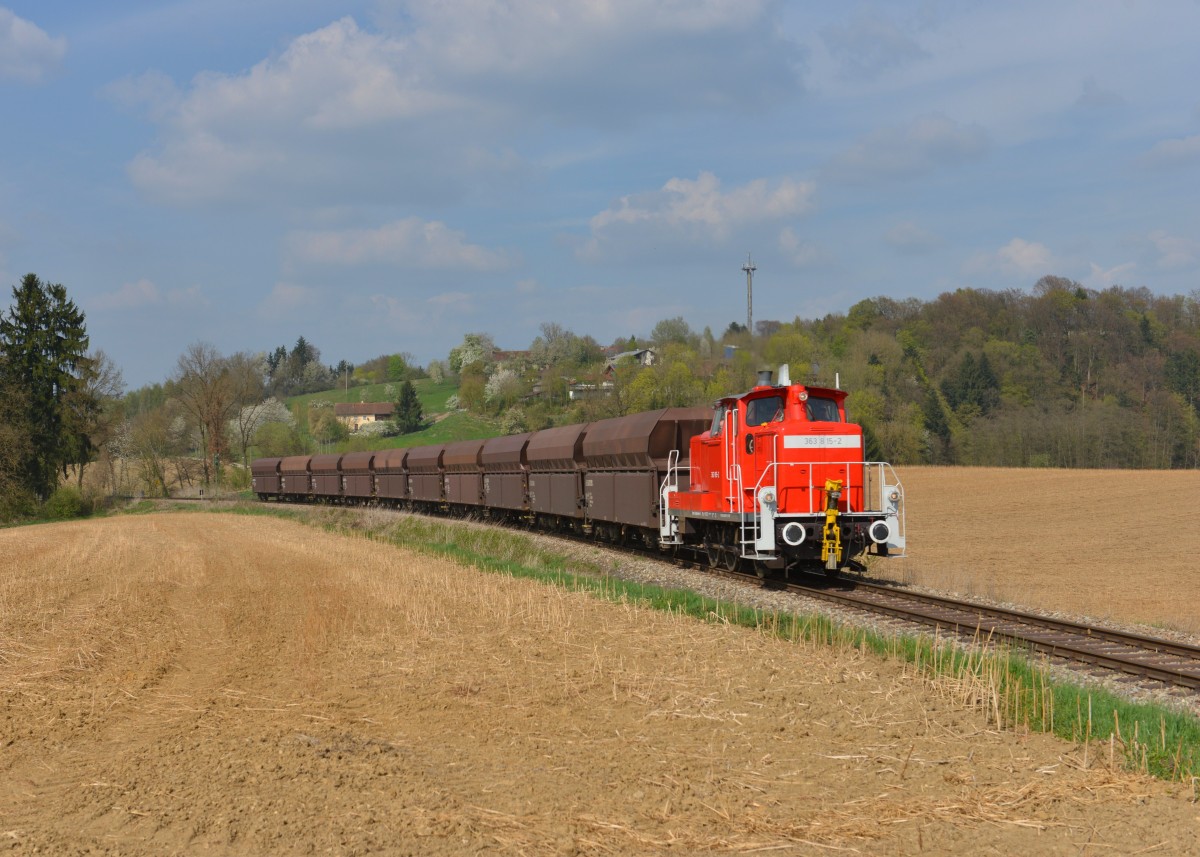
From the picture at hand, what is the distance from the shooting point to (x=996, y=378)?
87250 millimetres

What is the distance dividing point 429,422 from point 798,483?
10576 centimetres

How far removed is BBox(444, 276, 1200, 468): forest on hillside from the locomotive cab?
4039cm

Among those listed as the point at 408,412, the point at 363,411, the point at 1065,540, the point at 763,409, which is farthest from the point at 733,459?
the point at 363,411

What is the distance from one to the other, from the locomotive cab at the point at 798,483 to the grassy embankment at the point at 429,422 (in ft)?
214

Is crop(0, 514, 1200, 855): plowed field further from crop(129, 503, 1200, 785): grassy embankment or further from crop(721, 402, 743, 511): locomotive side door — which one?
crop(721, 402, 743, 511): locomotive side door

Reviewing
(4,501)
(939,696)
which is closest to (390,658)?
(939,696)

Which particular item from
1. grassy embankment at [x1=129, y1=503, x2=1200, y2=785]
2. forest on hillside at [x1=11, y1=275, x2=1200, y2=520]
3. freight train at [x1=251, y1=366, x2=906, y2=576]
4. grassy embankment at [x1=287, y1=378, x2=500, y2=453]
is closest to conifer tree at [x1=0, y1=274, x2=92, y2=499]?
forest on hillside at [x1=11, y1=275, x2=1200, y2=520]

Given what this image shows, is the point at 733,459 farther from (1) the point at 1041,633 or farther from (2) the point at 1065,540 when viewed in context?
(2) the point at 1065,540

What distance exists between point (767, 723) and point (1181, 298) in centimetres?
10317

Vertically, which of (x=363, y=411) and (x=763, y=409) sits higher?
(x=363, y=411)

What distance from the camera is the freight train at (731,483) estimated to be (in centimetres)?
1778

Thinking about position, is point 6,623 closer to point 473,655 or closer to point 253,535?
point 473,655

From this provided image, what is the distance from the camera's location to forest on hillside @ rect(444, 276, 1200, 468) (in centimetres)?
6956

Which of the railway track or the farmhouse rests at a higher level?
the farmhouse
